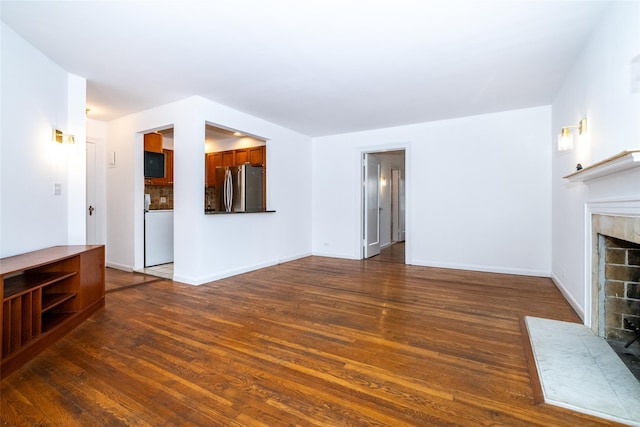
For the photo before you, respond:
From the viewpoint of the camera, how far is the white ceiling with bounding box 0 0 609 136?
7.10ft

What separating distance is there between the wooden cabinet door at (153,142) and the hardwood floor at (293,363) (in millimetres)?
2806

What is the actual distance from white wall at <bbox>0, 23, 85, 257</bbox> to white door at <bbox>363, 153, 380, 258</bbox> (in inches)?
180

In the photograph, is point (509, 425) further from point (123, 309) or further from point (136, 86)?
point (136, 86)

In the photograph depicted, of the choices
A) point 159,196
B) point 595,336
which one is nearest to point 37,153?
point 159,196

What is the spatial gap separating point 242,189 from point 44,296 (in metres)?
3.05

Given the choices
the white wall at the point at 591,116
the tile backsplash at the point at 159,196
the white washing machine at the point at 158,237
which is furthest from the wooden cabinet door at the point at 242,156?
the white wall at the point at 591,116

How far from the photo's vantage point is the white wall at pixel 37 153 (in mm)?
2432

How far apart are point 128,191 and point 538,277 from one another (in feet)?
21.3

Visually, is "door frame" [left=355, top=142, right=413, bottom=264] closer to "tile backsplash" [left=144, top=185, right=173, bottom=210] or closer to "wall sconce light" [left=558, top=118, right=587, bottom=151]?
"wall sconce light" [left=558, top=118, right=587, bottom=151]

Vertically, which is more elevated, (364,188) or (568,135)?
(568,135)

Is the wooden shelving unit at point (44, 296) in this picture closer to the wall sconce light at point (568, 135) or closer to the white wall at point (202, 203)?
the white wall at point (202, 203)

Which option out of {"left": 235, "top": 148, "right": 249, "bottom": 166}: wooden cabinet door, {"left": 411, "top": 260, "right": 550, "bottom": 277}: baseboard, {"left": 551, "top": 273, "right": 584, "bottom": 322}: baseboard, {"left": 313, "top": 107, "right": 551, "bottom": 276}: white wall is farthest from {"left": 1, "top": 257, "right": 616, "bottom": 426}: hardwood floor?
{"left": 235, "top": 148, "right": 249, "bottom": 166}: wooden cabinet door

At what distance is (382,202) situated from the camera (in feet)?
23.7

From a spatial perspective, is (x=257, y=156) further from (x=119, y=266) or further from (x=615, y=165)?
(x=615, y=165)
